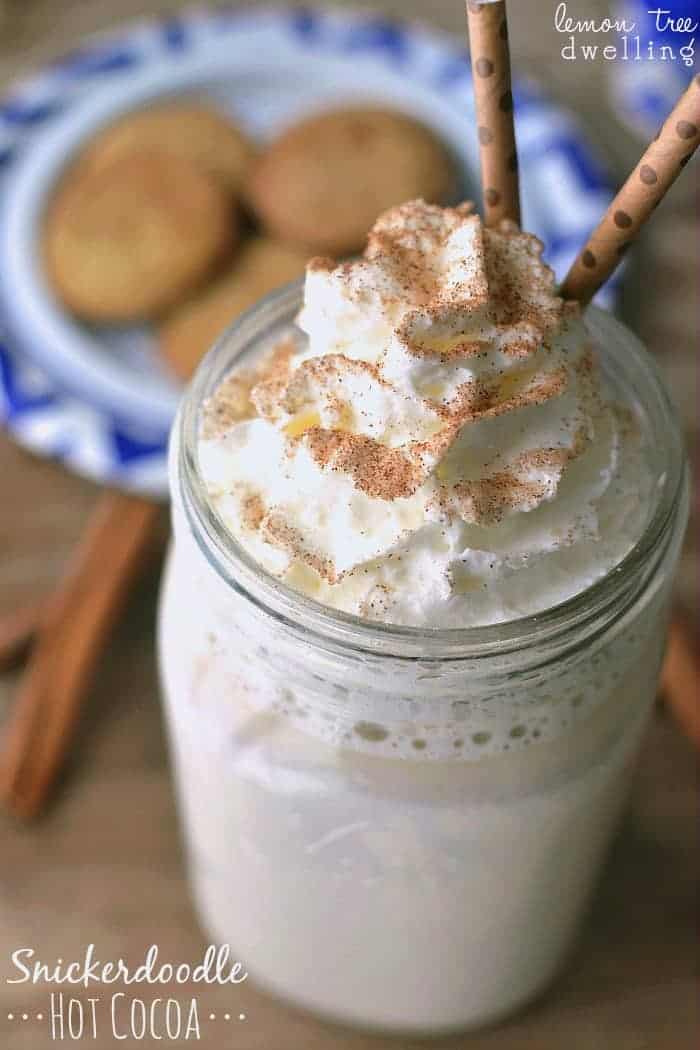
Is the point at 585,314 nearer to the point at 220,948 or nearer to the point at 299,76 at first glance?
the point at 220,948

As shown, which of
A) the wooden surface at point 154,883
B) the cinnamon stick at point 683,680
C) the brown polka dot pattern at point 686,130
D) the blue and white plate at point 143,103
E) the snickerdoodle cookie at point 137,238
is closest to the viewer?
the brown polka dot pattern at point 686,130

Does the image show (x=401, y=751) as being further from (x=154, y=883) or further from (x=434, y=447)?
(x=154, y=883)

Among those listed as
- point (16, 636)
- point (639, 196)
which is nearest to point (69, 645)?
point (16, 636)

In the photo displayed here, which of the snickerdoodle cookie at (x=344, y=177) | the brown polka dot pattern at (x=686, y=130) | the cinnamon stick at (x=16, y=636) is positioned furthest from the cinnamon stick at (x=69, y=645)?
the brown polka dot pattern at (x=686, y=130)

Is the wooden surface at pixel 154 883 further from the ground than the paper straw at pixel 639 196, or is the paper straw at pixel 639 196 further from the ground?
the paper straw at pixel 639 196

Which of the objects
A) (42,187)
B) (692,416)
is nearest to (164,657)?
(692,416)

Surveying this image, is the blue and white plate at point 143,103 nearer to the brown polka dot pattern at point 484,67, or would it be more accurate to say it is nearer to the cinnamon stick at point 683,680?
the cinnamon stick at point 683,680
